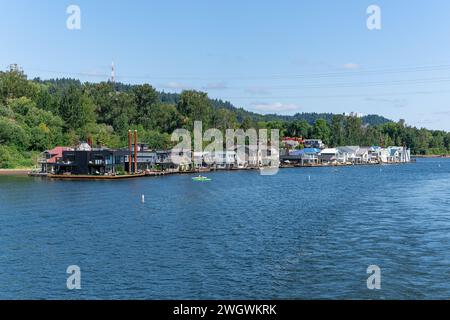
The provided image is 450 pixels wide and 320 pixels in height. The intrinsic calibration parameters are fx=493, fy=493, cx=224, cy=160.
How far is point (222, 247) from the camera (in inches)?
1121

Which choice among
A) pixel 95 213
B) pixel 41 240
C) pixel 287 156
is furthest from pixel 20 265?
pixel 287 156

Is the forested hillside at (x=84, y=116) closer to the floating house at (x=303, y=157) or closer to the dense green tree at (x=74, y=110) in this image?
the dense green tree at (x=74, y=110)

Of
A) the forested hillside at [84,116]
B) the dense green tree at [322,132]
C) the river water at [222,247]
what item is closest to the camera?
the river water at [222,247]

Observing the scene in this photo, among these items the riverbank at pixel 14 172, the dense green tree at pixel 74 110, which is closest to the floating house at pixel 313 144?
the dense green tree at pixel 74 110

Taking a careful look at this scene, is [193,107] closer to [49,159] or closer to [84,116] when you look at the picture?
[84,116]

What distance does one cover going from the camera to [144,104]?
13825 centimetres

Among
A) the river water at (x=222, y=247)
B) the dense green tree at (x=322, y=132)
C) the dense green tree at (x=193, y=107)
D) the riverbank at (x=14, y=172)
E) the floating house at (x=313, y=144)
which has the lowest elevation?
the river water at (x=222, y=247)

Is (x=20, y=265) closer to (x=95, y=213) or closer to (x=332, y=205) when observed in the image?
(x=95, y=213)

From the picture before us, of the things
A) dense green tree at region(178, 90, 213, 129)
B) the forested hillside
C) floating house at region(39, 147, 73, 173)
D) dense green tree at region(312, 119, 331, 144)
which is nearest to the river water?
floating house at region(39, 147, 73, 173)

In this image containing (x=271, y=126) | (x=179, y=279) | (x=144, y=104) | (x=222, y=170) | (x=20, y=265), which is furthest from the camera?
(x=271, y=126)

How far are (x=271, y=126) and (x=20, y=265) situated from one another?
563 ft

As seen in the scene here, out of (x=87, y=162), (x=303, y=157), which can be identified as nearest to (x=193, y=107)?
(x=303, y=157)

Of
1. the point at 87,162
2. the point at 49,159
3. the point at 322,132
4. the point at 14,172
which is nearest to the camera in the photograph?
the point at 87,162

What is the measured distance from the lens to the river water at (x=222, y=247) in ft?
67.9
